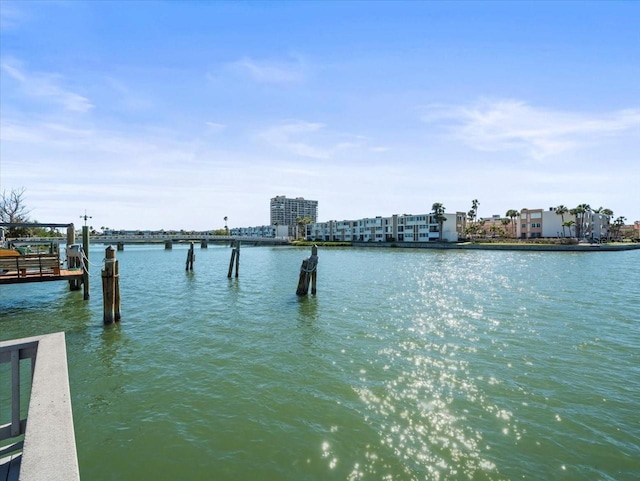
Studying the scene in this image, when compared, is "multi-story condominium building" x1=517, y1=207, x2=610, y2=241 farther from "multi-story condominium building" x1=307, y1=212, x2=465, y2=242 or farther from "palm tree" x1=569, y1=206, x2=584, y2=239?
"multi-story condominium building" x1=307, y1=212, x2=465, y2=242

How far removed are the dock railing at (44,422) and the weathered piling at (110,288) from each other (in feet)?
46.7

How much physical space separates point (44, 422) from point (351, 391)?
364 inches

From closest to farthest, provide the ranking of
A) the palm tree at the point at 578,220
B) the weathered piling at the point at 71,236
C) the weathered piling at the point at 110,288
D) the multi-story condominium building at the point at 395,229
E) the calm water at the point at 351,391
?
the calm water at the point at 351,391 → the weathered piling at the point at 110,288 → the weathered piling at the point at 71,236 → the palm tree at the point at 578,220 → the multi-story condominium building at the point at 395,229

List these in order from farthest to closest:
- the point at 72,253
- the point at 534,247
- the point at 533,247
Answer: the point at 533,247 < the point at 534,247 < the point at 72,253

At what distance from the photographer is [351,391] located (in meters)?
11.1

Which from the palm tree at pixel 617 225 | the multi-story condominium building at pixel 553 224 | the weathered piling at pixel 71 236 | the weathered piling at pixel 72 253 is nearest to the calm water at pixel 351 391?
the weathered piling at pixel 72 253

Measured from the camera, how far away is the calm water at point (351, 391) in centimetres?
784

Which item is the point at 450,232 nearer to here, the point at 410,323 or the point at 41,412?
the point at 410,323

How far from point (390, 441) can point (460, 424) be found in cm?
203

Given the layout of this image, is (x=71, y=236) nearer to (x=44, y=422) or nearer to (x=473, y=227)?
(x=44, y=422)

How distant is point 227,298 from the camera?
27.7 m

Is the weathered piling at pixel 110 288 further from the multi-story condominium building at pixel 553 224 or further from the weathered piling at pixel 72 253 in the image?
the multi-story condominium building at pixel 553 224

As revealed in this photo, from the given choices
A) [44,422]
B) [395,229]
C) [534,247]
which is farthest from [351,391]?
[395,229]

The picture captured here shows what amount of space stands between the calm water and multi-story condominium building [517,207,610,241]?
115143 mm
